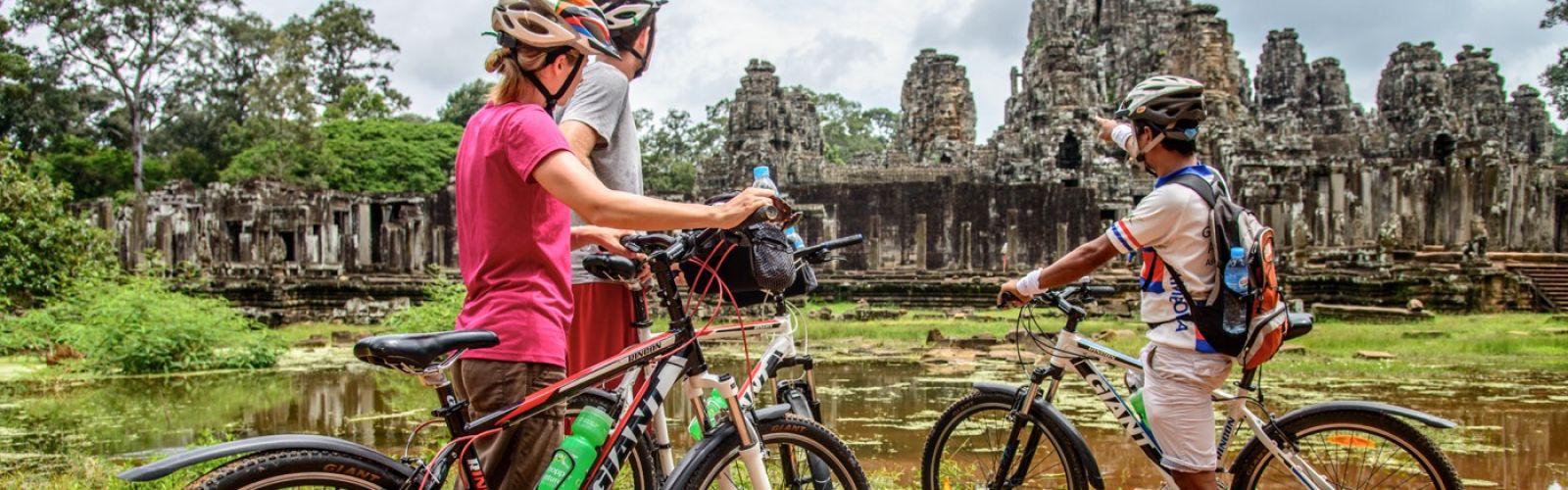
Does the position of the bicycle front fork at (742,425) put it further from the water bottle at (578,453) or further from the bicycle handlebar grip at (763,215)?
the bicycle handlebar grip at (763,215)

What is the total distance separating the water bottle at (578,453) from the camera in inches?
98.1

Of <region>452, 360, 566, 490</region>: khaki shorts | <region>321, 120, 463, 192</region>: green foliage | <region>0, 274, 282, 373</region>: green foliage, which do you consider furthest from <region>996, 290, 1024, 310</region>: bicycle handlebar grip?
<region>321, 120, 463, 192</region>: green foliage

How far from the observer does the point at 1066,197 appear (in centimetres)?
2552

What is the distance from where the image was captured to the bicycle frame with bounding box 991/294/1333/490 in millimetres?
3143

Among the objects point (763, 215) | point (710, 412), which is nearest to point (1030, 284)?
point (710, 412)

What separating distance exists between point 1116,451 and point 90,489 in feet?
14.8

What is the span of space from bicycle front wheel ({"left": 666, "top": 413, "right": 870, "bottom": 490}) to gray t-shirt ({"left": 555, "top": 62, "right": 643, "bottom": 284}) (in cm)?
84

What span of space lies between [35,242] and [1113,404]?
15.2m

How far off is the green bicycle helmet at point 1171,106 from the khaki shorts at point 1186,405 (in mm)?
607

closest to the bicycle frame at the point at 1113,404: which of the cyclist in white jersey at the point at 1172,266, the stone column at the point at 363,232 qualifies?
the cyclist in white jersey at the point at 1172,266

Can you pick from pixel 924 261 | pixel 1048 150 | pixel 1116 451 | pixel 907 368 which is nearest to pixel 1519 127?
pixel 1048 150

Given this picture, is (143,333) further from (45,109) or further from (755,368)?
(45,109)

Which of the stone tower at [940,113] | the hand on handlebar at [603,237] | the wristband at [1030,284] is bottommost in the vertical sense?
the wristband at [1030,284]

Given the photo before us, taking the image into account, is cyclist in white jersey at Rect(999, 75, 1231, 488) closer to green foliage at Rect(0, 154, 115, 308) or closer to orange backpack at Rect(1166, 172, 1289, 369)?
orange backpack at Rect(1166, 172, 1289, 369)
